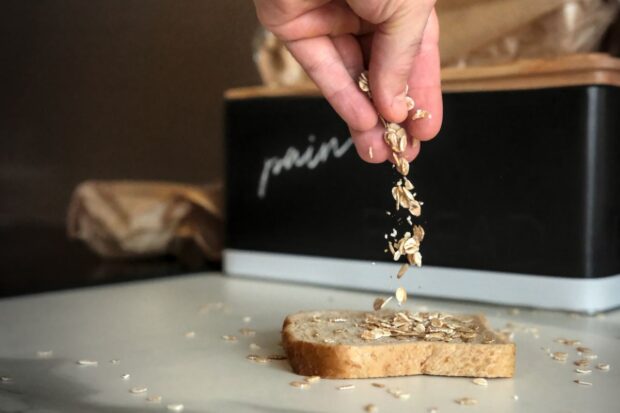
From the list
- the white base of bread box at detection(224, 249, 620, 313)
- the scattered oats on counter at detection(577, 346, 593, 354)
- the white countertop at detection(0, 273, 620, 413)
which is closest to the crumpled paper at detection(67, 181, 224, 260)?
the white base of bread box at detection(224, 249, 620, 313)

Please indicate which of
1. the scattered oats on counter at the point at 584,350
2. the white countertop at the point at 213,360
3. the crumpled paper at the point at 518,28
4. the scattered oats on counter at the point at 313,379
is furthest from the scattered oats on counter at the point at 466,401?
the crumpled paper at the point at 518,28

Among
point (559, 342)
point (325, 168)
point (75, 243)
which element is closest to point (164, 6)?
point (75, 243)

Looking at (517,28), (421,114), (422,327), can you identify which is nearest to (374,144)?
(421,114)

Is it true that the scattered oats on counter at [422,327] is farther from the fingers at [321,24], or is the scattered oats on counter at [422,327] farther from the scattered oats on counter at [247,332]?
the fingers at [321,24]

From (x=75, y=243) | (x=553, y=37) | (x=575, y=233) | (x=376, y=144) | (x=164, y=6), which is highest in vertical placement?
(x=164, y=6)

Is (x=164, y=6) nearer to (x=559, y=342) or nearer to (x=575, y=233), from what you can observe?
(x=575, y=233)

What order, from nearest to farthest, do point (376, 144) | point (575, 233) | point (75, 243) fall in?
point (376, 144)
point (575, 233)
point (75, 243)
